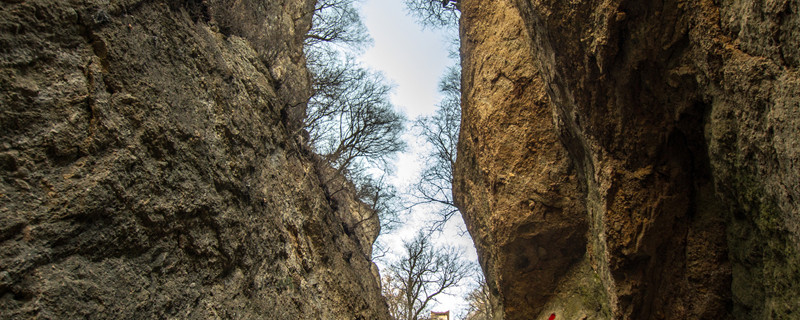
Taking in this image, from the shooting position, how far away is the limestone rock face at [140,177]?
2.62 metres

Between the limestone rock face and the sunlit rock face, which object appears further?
the sunlit rock face

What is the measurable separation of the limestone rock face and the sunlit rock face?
376 cm

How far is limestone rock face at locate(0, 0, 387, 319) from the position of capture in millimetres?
2623

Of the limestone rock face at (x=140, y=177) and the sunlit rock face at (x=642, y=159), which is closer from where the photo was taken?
the limestone rock face at (x=140, y=177)

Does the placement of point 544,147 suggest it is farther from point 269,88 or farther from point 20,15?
point 20,15

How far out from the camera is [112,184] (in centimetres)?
304

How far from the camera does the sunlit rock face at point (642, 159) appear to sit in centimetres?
330

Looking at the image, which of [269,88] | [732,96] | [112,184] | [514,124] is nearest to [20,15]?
[112,184]

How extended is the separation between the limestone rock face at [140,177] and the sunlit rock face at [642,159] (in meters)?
3.76

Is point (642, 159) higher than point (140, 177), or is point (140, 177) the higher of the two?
point (642, 159)

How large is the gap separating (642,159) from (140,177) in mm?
5195

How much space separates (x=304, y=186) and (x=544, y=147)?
399 centimetres

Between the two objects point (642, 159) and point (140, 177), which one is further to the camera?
point (642, 159)

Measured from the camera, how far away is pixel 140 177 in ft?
10.9
